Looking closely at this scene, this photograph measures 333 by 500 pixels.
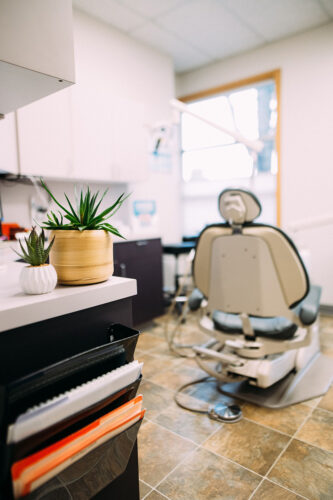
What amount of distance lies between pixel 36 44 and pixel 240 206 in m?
1.12

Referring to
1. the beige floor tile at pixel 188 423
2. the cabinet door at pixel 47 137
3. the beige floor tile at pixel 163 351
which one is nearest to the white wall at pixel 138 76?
the cabinet door at pixel 47 137

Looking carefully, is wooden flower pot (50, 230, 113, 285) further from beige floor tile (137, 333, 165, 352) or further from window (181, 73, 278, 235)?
window (181, 73, 278, 235)

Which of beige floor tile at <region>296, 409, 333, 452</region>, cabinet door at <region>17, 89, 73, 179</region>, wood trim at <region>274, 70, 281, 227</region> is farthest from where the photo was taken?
wood trim at <region>274, 70, 281, 227</region>

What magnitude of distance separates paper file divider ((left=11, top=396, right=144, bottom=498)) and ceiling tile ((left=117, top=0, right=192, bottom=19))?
337cm

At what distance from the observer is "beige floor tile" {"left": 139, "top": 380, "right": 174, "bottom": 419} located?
6.37ft

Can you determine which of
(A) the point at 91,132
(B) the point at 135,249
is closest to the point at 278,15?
(A) the point at 91,132

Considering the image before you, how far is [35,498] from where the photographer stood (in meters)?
0.67

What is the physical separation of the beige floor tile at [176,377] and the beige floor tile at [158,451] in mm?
435

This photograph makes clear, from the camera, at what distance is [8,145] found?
2.56 metres

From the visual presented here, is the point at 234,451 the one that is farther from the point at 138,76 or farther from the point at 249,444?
the point at 138,76

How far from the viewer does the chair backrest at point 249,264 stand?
1.75m

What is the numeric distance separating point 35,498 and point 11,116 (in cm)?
254

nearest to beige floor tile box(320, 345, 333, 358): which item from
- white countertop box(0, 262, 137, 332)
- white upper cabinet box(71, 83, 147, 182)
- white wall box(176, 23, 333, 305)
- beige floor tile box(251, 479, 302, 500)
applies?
white wall box(176, 23, 333, 305)

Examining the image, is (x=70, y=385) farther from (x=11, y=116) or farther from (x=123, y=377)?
(x=11, y=116)
